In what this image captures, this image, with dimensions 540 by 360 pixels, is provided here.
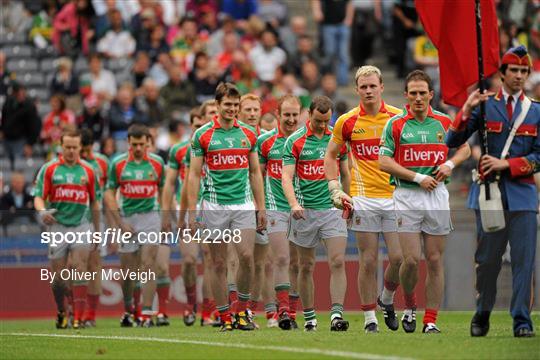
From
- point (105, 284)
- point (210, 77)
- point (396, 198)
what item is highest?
point (210, 77)

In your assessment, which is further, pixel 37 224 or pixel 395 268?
pixel 37 224

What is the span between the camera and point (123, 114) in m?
28.1

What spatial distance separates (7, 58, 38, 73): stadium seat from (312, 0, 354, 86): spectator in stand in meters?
5.97

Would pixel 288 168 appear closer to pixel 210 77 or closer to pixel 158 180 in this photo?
pixel 158 180

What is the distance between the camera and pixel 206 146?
17297 millimetres

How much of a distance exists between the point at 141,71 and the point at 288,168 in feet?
43.1

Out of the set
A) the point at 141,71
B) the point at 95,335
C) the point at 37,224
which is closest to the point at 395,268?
the point at 95,335

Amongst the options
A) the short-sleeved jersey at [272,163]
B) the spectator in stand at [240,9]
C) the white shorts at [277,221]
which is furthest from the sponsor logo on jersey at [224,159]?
the spectator in stand at [240,9]

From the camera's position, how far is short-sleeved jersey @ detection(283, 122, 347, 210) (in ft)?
56.5

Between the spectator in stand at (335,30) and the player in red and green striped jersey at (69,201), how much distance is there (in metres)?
10.2

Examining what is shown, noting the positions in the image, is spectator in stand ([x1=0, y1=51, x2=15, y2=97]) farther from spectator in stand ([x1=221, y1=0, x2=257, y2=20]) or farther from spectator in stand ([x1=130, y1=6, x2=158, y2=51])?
spectator in stand ([x1=221, y1=0, x2=257, y2=20])

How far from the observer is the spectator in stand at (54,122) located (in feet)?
91.1

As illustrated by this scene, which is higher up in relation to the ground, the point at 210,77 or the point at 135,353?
the point at 210,77

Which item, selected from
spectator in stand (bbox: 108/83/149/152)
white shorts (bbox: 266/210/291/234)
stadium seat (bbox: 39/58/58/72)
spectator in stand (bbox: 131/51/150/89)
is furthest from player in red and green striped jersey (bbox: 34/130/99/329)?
stadium seat (bbox: 39/58/58/72)
